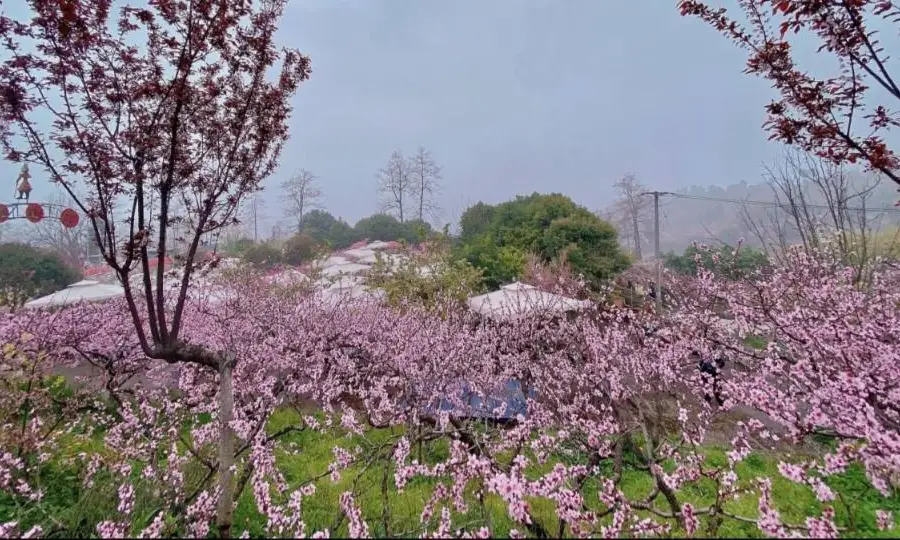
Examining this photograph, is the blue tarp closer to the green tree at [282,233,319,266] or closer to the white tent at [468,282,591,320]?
the white tent at [468,282,591,320]

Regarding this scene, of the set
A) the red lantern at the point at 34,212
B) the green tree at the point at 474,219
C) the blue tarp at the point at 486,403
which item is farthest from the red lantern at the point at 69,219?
the green tree at the point at 474,219

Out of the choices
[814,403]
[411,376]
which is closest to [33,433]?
[411,376]

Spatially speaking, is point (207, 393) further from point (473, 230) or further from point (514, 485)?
point (473, 230)

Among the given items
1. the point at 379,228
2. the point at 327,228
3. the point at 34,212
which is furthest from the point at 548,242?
the point at 327,228

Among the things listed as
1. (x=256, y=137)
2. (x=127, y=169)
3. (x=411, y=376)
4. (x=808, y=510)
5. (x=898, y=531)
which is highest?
(x=256, y=137)

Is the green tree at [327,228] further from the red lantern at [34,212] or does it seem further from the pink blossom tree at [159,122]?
the pink blossom tree at [159,122]

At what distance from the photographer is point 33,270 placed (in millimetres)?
16906

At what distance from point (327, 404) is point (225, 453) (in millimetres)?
3441

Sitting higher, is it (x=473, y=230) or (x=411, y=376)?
(x=473, y=230)

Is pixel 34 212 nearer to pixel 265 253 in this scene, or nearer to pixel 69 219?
pixel 69 219

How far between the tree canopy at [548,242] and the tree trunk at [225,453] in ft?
41.8

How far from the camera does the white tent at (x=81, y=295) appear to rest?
36.4 feet

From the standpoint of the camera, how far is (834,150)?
8.62ft

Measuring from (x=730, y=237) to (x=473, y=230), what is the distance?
1778 inches
